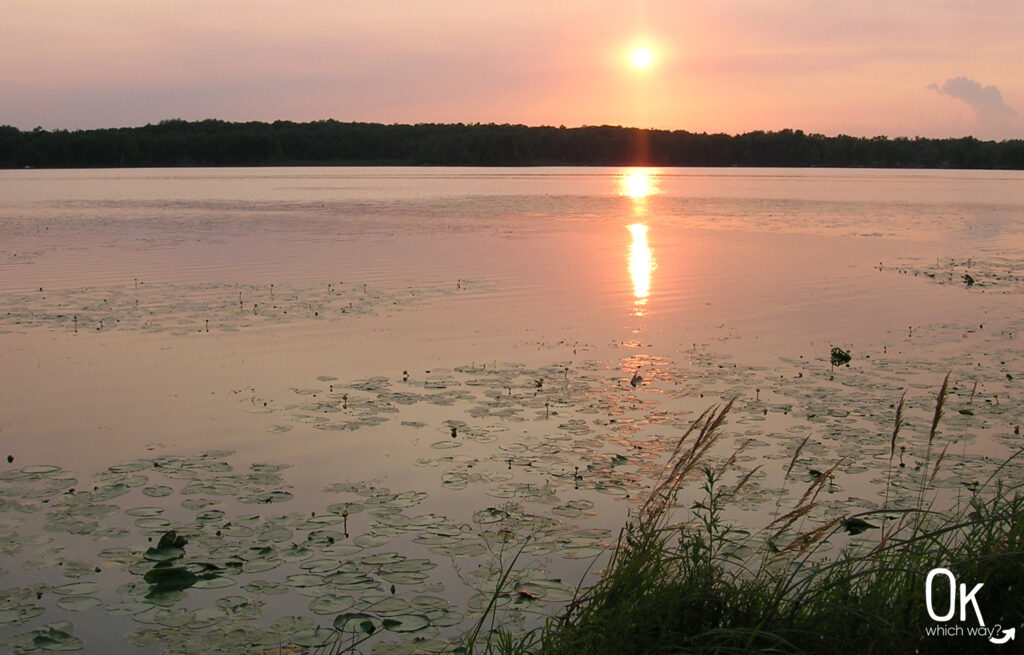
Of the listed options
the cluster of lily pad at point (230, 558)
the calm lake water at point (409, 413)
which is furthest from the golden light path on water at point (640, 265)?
the cluster of lily pad at point (230, 558)

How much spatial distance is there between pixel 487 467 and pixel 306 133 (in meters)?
156

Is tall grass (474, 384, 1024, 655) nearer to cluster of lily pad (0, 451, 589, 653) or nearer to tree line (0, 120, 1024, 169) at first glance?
cluster of lily pad (0, 451, 589, 653)

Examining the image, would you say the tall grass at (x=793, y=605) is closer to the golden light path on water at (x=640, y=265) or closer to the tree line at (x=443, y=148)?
the golden light path on water at (x=640, y=265)

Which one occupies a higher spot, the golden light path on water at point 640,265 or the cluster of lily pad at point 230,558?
the golden light path on water at point 640,265

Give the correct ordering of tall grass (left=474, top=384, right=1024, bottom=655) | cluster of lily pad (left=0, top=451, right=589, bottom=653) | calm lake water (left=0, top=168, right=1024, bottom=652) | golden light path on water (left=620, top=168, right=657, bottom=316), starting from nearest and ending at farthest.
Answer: tall grass (left=474, top=384, right=1024, bottom=655) < cluster of lily pad (left=0, top=451, right=589, bottom=653) < calm lake water (left=0, top=168, right=1024, bottom=652) < golden light path on water (left=620, top=168, right=657, bottom=316)

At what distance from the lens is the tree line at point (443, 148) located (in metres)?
143

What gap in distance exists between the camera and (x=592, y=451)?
833 centimetres

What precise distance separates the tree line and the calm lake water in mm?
131887

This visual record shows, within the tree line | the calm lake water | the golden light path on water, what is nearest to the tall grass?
the calm lake water

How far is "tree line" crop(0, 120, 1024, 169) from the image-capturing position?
468 ft

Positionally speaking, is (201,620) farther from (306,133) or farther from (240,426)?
(306,133)

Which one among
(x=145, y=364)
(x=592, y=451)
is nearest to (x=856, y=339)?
(x=592, y=451)

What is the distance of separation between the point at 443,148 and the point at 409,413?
153m

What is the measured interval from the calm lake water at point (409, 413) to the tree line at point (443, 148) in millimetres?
131887
